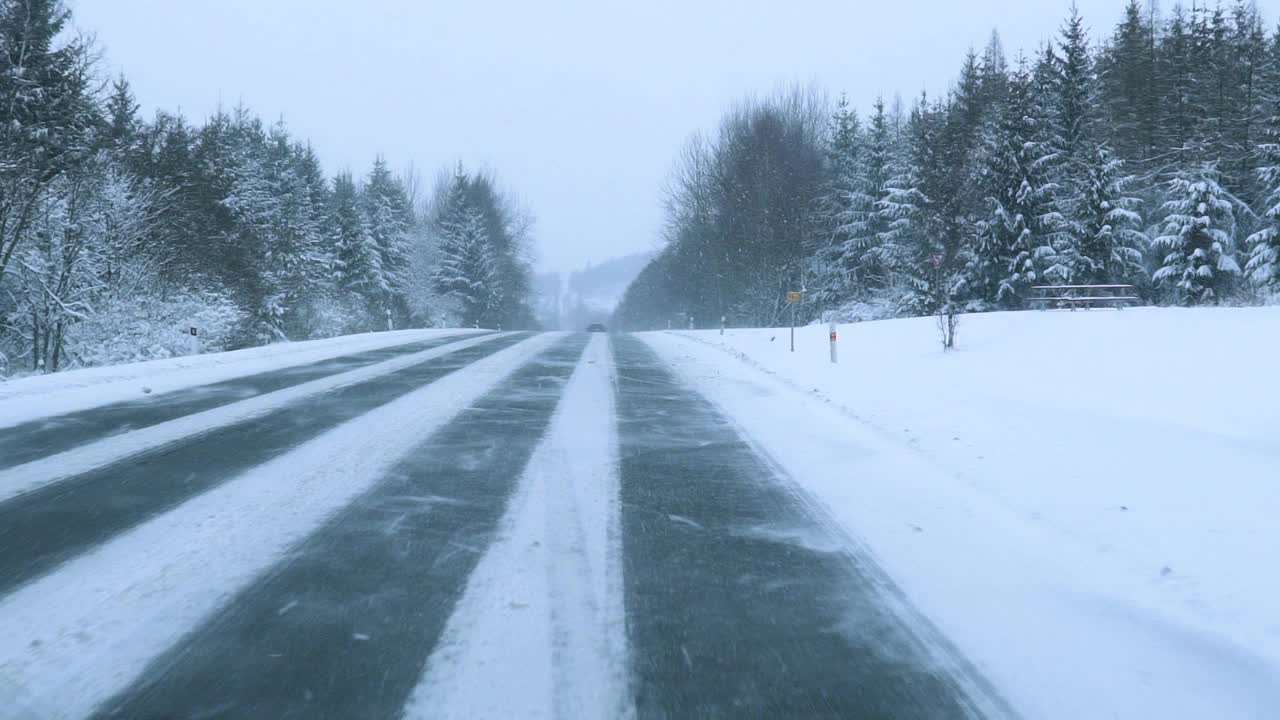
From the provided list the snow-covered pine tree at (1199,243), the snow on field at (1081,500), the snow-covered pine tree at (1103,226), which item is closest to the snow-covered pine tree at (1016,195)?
the snow-covered pine tree at (1103,226)

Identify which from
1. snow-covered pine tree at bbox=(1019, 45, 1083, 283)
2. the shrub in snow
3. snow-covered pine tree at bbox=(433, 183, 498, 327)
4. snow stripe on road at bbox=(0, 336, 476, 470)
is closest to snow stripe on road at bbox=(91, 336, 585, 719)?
snow stripe on road at bbox=(0, 336, 476, 470)

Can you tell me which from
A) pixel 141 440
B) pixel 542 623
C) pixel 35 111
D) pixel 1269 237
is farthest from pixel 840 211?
pixel 542 623

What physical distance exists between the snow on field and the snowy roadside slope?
6.60 m

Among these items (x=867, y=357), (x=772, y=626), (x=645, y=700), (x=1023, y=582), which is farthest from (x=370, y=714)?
(x=867, y=357)

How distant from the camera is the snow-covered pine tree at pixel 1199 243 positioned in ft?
83.3

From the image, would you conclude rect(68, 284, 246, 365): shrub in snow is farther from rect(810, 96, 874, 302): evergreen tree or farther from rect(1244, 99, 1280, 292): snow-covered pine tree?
rect(1244, 99, 1280, 292): snow-covered pine tree

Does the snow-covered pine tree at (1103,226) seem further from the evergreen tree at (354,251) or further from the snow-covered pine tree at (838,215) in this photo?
the evergreen tree at (354,251)

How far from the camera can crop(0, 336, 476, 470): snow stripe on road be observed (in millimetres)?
5164

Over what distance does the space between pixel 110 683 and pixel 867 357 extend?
13.5m

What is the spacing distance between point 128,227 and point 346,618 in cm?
1891

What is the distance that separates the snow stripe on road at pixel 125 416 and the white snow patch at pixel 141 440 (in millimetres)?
150

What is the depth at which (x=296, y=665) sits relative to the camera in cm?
220

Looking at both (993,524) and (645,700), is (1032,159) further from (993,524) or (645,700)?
(645,700)

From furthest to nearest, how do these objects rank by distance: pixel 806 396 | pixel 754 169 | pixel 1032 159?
1. pixel 754 169
2. pixel 1032 159
3. pixel 806 396
